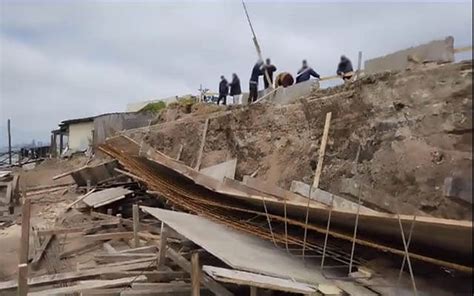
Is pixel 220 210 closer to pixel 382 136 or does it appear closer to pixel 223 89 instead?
pixel 382 136

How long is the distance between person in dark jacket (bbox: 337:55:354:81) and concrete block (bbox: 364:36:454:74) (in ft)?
2.85

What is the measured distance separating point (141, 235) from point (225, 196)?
343cm

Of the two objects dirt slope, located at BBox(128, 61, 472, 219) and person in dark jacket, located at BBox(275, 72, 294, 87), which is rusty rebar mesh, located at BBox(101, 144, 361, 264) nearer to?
dirt slope, located at BBox(128, 61, 472, 219)

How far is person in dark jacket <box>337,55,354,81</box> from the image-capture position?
8.35 m

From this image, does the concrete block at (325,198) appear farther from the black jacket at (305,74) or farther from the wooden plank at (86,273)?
the black jacket at (305,74)

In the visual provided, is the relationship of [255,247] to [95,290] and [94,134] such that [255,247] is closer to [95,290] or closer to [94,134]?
[95,290]

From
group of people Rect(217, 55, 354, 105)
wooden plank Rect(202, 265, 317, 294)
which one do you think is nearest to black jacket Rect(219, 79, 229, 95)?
group of people Rect(217, 55, 354, 105)

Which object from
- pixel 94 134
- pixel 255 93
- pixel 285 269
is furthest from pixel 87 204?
pixel 94 134

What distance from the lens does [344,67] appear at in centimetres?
861

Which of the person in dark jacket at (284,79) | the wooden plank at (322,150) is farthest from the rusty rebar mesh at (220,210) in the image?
the person in dark jacket at (284,79)

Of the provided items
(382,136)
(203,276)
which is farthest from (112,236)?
A: (382,136)

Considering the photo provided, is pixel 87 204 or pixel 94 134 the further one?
pixel 94 134

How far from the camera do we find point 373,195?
209 inches

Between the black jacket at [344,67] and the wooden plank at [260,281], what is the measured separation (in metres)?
5.41
